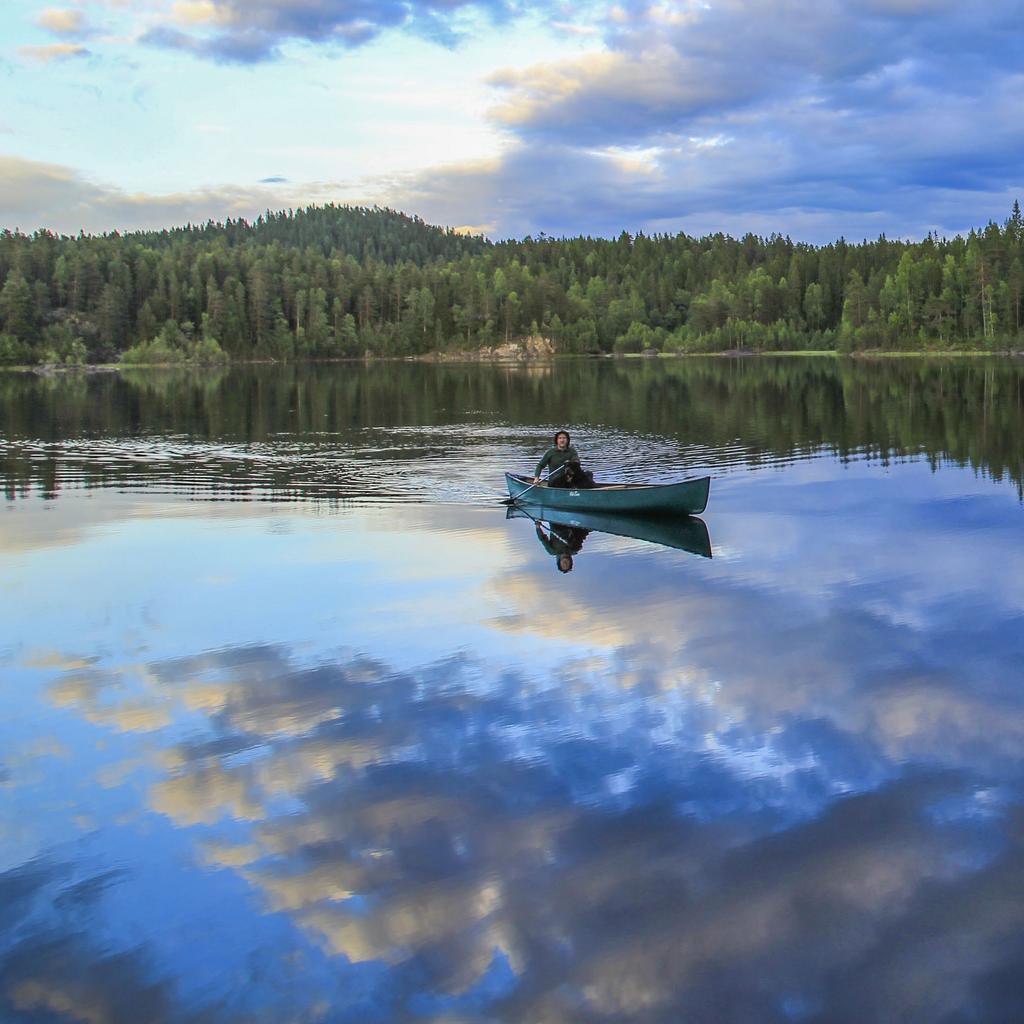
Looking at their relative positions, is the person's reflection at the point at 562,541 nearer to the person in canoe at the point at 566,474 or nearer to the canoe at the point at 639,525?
the canoe at the point at 639,525

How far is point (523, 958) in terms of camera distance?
9719 millimetres

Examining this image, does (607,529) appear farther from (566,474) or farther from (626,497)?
(566,474)

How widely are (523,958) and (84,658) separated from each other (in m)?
11.8

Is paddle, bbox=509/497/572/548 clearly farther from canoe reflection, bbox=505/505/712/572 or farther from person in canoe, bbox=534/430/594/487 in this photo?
person in canoe, bbox=534/430/594/487

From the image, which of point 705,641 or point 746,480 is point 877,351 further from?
point 705,641

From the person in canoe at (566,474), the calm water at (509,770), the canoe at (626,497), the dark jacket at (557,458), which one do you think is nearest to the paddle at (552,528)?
the canoe at (626,497)

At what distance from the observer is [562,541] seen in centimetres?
2980

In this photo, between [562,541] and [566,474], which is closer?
[562,541]

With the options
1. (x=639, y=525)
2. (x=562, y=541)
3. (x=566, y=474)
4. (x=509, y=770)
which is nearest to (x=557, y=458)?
(x=566, y=474)

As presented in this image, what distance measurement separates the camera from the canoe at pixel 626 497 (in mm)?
30406

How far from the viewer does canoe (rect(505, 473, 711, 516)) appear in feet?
99.8

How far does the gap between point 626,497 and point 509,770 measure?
18.4 metres

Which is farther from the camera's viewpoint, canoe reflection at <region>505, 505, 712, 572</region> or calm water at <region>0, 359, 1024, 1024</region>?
canoe reflection at <region>505, 505, 712, 572</region>

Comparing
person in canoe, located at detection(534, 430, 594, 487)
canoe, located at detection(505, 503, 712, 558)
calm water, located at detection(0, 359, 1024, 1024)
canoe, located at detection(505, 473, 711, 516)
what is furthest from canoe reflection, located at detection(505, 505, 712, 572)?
person in canoe, located at detection(534, 430, 594, 487)
